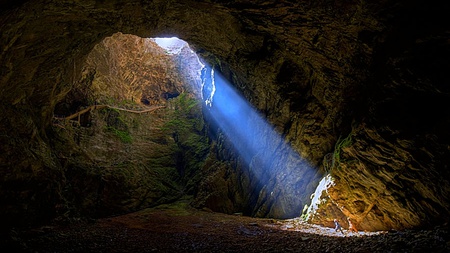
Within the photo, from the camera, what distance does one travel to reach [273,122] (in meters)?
12.9

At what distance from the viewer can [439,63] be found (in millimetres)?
5027

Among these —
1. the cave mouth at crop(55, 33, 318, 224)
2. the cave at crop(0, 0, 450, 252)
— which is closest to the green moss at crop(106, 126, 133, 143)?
the cave mouth at crop(55, 33, 318, 224)

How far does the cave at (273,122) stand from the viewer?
5.67 m

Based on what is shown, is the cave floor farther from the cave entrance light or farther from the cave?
the cave entrance light

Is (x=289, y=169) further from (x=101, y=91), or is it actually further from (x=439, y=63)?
(x=101, y=91)

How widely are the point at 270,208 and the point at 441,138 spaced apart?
27.2 ft

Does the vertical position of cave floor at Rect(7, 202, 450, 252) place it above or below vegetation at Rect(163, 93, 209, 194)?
above

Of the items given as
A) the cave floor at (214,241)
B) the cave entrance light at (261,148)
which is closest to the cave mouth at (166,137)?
the cave entrance light at (261,148)

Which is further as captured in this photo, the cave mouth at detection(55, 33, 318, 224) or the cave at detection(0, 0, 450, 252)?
the cave mouth at detection(55, 33, 318, 224)

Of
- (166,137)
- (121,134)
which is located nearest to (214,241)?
(121,134)

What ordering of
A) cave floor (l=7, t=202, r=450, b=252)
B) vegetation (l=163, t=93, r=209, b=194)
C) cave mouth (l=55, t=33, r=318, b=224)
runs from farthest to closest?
vegetation (l=163, t=93, r=209, b=194), cave mouth (l=55, t=33, r=318, b=224), cave floor (l=7, t=202, r=450, b=252)

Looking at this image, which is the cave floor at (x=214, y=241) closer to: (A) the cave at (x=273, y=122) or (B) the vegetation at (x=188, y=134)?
(A) the cave at (x=273, y=122)

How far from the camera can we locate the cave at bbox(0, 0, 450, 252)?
567cm

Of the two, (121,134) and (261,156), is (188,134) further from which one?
(261,156)
